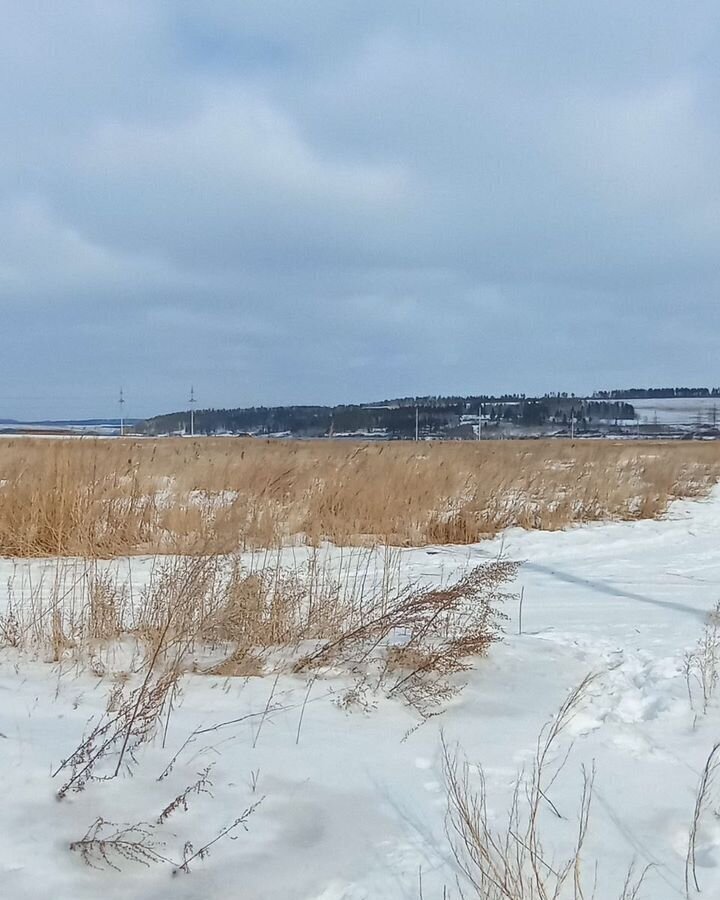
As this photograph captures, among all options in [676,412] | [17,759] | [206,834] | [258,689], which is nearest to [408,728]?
[258,689]

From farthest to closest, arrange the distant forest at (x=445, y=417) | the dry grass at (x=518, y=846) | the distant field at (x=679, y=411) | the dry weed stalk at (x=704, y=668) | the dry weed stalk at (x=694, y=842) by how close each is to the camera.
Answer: the distant field at (x=679, y=411), the distant forest at (x=445, y=417), the dry weed stalk at (x=704, y=668), the dry weed stalk at (x=694, y=842), the dry grass at (x=518, y=846)

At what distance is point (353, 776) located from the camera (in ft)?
8.39

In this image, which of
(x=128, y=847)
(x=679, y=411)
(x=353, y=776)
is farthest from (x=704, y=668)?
(x=679, y=411)

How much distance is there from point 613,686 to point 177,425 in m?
61.7

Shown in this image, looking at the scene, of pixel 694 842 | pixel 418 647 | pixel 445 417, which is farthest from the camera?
pixel 445 417

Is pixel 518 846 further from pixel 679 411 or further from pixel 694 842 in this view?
pixel 679 411

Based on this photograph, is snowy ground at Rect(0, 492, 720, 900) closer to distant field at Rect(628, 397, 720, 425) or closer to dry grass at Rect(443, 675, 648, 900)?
dry grass at Rect(443, 675, 648, 900)

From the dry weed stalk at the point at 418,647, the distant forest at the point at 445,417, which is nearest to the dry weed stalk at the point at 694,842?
the dry weed stalk at the point at 418,647

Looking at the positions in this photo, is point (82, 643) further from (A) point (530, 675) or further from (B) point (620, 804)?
(B) point (620, 804)

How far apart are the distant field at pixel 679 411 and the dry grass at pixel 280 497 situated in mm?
76482

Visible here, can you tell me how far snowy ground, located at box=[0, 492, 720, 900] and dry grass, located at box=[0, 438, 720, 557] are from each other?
1501mm

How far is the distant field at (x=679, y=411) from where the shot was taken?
82.8 metres

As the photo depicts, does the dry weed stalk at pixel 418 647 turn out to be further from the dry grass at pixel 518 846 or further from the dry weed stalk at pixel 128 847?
the dry weed stalk at pixel 128 847

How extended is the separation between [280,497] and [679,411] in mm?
92134
